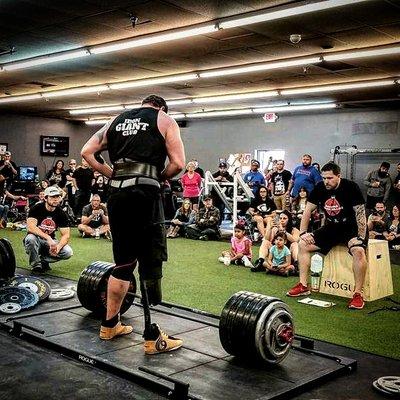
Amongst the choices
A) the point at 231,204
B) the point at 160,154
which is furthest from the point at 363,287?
the point at 231,204

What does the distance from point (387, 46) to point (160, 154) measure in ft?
17.7

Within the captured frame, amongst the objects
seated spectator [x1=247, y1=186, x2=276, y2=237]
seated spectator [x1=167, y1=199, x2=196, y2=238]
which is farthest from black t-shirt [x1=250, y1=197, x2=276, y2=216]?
seated spectator [x1=167, y1=199, x2=196, y2=238]

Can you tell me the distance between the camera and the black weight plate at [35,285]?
4.57 metres

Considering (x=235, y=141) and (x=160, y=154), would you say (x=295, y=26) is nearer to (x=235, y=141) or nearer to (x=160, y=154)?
(x=160, y=154)

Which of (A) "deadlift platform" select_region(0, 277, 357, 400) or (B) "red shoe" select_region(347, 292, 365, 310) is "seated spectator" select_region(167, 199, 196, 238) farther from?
(A) "deadlift platform" select_region(0, 277, 357, 400)

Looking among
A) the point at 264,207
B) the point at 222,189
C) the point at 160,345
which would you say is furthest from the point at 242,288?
the point at 222,189

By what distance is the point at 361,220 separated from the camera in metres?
4.71

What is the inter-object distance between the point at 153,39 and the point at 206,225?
12.6 feet

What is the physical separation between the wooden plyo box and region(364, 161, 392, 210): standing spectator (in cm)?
665

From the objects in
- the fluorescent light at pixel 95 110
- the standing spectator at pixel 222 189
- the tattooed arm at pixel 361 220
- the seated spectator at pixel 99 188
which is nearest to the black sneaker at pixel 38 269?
the tattooed arm at pixel 361 220

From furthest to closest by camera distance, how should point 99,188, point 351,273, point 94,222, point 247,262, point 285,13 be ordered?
point 99,188, point 94,222, point 247,262, point 285,13, point 351,273

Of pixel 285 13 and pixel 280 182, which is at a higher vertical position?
pixel 285 13

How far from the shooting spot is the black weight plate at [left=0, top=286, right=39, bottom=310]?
4.26 m

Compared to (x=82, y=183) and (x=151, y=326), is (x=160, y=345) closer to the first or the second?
(x=151, y=326)
